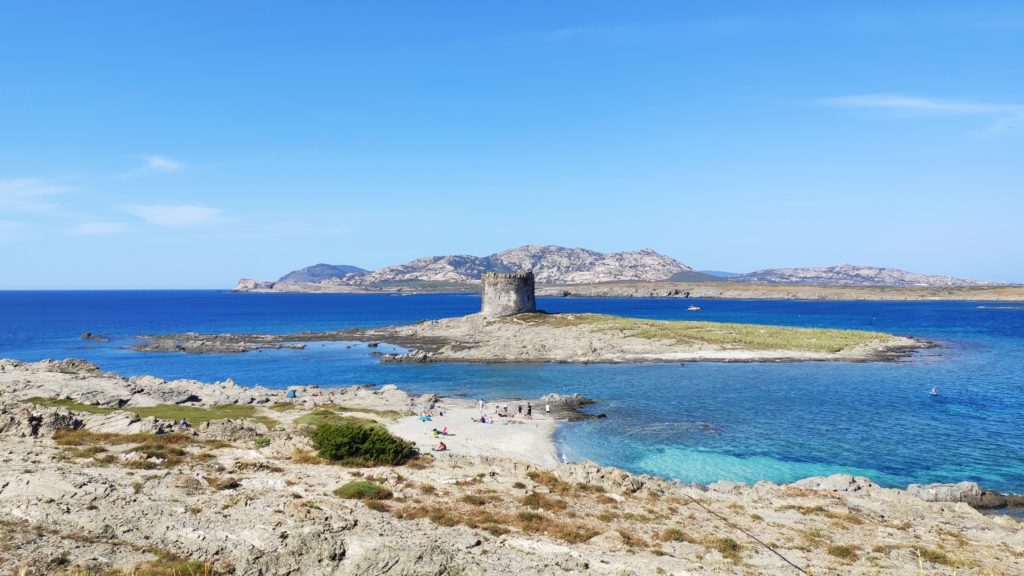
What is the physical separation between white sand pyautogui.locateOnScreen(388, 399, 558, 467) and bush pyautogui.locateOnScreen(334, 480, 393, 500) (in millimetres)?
8322

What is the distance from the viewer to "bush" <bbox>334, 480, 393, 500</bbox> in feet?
65.0

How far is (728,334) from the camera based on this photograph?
3095 inches

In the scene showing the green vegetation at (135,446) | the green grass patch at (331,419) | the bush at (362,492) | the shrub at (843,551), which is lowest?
the green grass patch at (331,419)

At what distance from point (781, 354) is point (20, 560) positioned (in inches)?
2754

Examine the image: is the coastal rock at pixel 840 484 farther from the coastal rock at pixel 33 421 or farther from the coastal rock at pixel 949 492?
the coastal rock at pixel 33 421

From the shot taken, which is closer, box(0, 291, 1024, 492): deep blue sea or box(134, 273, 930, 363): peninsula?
box(0, 291, 1024, 492): deep blue sea

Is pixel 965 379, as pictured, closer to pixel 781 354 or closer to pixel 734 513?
pixel 781 354

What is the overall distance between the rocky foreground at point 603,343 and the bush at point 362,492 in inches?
2021

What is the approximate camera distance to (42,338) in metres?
103

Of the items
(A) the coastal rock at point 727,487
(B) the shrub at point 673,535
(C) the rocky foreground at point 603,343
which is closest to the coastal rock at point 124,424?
(B) the shrub at point 673,535

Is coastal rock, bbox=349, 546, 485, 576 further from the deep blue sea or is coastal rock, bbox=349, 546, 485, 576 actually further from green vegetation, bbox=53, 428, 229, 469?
the deep blue sea

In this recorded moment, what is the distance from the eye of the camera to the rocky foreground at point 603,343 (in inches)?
2758

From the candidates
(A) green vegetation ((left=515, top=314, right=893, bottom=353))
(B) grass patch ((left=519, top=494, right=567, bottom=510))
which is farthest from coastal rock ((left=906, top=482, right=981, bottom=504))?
(A) green vegetation ((left=515, top=314, right=893, bottom=353))

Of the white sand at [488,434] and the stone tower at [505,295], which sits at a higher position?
the stone tower at [505,295]
